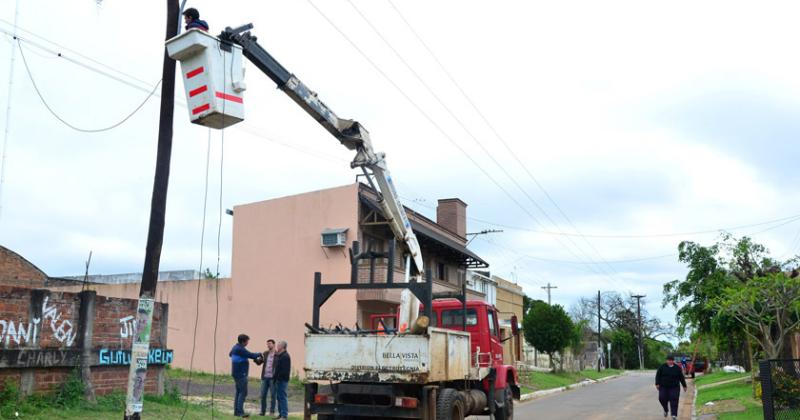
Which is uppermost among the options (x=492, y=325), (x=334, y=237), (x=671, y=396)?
(x=334, y=237)

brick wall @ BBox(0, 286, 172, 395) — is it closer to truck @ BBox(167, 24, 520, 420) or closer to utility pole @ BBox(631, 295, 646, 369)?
truck @ BBox(167, 24, 520, 420)

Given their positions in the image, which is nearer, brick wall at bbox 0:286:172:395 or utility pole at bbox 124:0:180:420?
utility pole at bbox 124:0:180:420

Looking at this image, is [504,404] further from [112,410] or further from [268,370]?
[112,410]

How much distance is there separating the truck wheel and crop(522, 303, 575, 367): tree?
79.4 feet

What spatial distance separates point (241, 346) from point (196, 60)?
7.16 metres

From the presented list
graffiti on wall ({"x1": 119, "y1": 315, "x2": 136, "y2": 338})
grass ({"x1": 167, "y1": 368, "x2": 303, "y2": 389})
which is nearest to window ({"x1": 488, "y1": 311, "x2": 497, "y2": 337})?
graffiti on wall ({"x1": 119, "y1": 315, "x2": 136, "y2": 338})

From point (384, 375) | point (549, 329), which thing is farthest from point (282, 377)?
point (549, 329)

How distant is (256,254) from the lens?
28.4m

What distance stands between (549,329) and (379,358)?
29350 mm

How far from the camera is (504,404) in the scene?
1428 cm

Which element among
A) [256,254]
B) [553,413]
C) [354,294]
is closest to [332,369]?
[553,413]

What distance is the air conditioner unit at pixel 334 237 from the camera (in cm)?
2580

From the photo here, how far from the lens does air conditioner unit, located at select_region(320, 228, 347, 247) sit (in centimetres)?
2580

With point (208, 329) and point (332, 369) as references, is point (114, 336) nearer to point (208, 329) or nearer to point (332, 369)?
point (332, 369)
